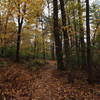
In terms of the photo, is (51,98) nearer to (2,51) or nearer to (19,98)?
(19,98)

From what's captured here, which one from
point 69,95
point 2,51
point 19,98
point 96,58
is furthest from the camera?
point 2,51

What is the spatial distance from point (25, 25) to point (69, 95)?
1241cm

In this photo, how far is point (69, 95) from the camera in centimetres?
557

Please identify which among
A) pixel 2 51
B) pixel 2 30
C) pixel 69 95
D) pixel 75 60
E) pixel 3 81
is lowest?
pixel 69 95

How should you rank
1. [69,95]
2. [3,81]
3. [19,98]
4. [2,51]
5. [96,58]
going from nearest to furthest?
[19,98], [69,95], [3,81], [96,58], [2,51]

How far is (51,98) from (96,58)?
548 cm

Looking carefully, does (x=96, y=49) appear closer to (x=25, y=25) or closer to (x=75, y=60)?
(x=75, y=60)

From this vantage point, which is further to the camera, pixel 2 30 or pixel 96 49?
pixel 2 30

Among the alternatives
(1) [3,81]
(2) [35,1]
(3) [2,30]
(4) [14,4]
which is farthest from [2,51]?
(1) [3,81]

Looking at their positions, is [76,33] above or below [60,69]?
above

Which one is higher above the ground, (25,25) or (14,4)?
(14,4)

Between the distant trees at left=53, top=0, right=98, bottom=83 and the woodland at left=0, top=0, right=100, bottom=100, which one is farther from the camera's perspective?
the distant trees at left=53, top=0, right=98, bottom=83

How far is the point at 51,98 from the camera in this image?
5184 mm

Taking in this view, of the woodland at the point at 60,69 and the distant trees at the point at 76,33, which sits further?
the distant trees at the point at 76,33
